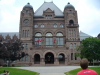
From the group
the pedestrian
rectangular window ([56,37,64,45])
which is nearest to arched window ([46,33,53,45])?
rectangular window ([56,37,64,45])

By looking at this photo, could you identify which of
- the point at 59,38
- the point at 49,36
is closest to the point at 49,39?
the point at 49,36

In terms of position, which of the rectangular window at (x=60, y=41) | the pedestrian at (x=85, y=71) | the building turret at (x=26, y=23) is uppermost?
the building turret at (x=26, y=23)

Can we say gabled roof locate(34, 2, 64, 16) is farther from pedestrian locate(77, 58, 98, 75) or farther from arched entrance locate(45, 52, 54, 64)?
pedestrian locate(77, 58, 98, 75)

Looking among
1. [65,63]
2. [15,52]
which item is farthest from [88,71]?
[65,63]

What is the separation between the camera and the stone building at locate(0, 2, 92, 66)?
5531cm

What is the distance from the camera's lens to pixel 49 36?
6109cm

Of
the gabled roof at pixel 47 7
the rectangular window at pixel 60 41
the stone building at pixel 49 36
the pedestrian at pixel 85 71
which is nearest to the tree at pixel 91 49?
the stone building at pixel 49 36

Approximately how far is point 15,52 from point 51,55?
53.9ft

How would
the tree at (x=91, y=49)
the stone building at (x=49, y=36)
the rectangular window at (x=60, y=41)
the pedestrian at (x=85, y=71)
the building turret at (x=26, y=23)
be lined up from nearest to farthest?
the pedestrian at (x=85, y=71) < the tree at (x=91, y=49) < the stone building at (x=49, y=36) < the building turret at (x=26, y=23) < the rectangular window at (x=60, y=41)

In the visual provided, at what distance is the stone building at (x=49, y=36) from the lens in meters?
55.3

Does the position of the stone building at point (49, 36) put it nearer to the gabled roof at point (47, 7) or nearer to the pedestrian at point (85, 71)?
the gabled roof at point (47, 7)

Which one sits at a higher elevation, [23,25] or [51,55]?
[23,25]

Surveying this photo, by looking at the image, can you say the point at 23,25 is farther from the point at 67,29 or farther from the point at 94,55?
the point at 94,55

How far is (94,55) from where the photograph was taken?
159 feet
